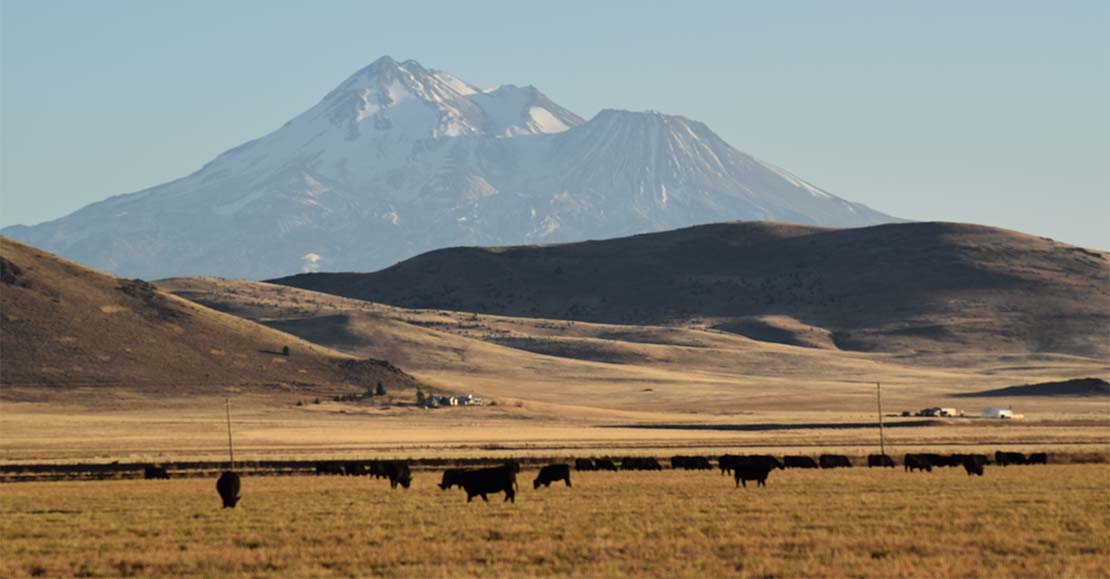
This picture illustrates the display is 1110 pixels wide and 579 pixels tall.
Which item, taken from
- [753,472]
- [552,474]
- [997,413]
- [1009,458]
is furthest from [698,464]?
[997,413]

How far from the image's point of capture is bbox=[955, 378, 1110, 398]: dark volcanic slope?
158750 millimetres

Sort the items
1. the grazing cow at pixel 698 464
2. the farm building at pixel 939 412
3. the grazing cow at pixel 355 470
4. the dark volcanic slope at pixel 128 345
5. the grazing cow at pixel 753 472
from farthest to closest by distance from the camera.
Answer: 1. the dark volcanic slope at pixel 128 345
2. the farm building at pixel 939 412
3. the grazing cow at pixel 698 464
4. the grazing cow at pixel 355 470
5. the grazing cow at pixel 753 472

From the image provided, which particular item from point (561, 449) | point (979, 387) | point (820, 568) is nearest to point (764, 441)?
point (561, 449)

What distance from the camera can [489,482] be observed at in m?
39.6

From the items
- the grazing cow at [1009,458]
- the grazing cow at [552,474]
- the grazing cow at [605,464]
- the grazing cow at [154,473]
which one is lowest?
the grazing cow at [1009,458]

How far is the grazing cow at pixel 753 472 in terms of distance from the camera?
148 feet

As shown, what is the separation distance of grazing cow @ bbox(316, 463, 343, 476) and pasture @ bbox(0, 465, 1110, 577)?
43.5 feet

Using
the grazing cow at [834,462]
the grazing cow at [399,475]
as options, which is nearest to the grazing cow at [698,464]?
the grazing cow at [834,462]

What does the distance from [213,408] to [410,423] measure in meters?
19.2

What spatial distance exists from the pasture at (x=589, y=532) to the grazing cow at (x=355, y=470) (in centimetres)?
1191

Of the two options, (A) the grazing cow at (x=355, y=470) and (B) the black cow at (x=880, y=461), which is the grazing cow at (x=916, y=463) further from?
(A) the grazing cow at (x=355, y=470)

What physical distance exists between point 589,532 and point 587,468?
2918cm

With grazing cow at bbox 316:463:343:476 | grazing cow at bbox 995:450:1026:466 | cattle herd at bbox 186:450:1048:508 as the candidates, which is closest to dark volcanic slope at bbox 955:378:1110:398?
cattle herd at bbox 186:450:1048:508

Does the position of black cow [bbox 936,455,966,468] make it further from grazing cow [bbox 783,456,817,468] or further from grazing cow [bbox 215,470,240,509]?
grazing cow [bbox 215,470,240,509]
